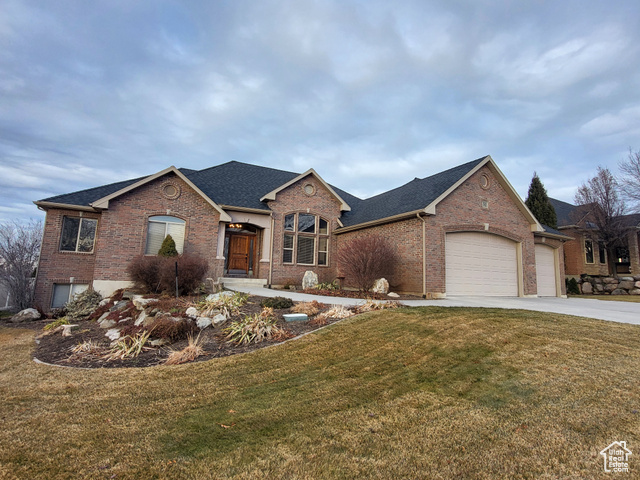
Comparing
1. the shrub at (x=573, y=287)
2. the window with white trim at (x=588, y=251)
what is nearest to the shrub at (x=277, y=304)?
the shrub at (x=573, y=287)

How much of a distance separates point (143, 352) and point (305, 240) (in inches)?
431

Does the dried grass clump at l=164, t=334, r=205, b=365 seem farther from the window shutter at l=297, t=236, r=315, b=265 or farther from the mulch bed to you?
the window shutter at l=297, t=236, r=315, b=265

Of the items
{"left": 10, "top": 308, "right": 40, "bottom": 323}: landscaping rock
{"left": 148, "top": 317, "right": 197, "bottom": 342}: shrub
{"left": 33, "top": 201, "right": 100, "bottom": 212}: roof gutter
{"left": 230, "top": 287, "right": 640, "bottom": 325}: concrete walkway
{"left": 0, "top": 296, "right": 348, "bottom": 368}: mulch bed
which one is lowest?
{"left": 10, "top": 308, "right": 40, "bottom": 323}: landscaping rock

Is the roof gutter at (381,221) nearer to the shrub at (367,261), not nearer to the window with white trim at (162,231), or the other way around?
the shrub at (367,261)

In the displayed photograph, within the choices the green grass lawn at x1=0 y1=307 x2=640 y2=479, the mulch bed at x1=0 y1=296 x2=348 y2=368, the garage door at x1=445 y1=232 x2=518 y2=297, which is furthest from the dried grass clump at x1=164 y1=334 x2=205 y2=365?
the garage door at x1=445 y1=232 x2=518 y2=297

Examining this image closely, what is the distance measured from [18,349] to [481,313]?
375 inches

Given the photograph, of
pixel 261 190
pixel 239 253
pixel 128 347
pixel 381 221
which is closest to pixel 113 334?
pixel 128 347

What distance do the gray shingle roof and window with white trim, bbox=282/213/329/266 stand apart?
4.36 ft

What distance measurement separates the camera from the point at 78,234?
1255cm

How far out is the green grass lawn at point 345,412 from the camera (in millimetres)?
2311

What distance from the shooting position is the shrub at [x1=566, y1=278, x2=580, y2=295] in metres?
20.9

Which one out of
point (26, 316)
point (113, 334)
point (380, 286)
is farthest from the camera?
point (380, 286)

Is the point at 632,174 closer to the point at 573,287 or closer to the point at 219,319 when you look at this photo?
the point at 573,287

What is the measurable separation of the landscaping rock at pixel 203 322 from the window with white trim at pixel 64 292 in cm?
843
